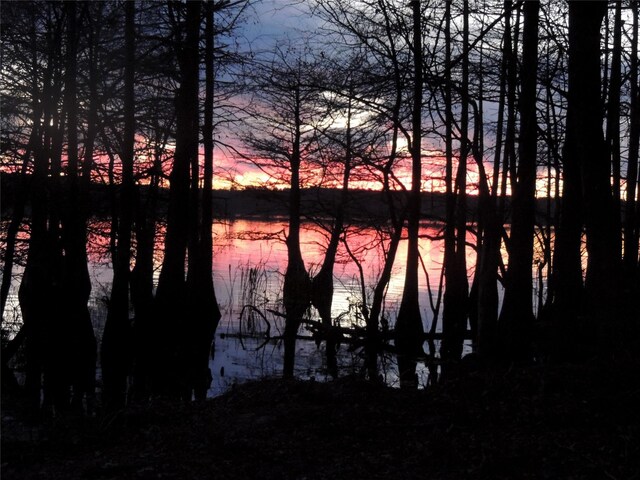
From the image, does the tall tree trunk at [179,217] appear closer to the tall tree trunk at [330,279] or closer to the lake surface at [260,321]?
the lake surface at [260,321]

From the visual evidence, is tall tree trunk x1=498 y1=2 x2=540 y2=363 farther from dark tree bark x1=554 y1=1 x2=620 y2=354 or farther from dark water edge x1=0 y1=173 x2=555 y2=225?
dark water edge x1=0 y1=173 x2=555 y2=225

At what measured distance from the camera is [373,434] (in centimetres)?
571

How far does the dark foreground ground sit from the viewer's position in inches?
199

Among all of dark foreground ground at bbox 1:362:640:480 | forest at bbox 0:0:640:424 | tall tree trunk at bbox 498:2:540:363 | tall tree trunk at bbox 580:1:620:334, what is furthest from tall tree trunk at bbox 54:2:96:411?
tall tree trunk at bbox 580:1:620:334

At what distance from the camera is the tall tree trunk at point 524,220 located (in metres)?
10.4

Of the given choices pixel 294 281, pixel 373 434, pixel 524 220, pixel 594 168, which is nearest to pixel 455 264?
pixel 294 281

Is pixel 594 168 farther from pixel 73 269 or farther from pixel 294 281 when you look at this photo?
pixel 294 281

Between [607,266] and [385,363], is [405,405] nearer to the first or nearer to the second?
[607,266]

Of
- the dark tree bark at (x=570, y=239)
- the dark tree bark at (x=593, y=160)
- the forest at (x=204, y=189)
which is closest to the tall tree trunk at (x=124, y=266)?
the forest at (x=204, y=189)

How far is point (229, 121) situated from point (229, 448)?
621 inches

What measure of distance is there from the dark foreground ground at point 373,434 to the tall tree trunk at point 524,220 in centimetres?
390

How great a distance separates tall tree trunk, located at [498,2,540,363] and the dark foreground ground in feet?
12.8

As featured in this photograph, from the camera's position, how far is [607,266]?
24.2 ft

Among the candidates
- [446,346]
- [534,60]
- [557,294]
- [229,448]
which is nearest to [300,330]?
[446,346]
